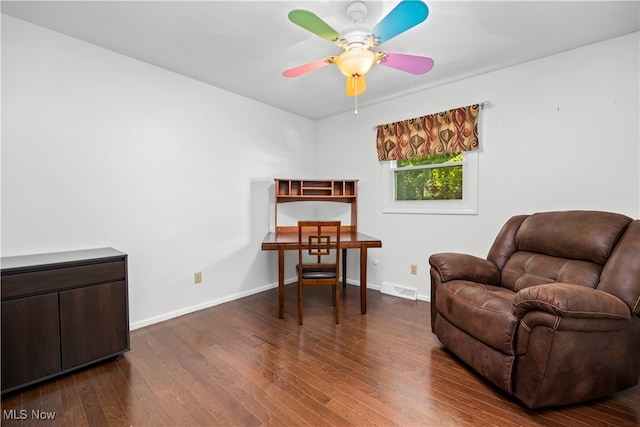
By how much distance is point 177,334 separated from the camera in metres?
2.51

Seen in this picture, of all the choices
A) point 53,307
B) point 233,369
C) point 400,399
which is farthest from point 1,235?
point 400,399

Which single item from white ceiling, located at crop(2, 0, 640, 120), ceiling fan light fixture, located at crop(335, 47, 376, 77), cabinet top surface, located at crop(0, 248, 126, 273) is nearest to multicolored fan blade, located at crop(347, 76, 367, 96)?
ceiling fan light fixture, located at crop(335, 47, 376, 77)

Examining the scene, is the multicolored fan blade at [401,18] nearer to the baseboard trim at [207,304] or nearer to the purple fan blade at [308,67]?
the purple fan blade at [308,67]

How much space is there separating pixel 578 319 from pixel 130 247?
10.5ft

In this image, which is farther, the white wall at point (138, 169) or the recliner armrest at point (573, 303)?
the white wall at point (138, 169)

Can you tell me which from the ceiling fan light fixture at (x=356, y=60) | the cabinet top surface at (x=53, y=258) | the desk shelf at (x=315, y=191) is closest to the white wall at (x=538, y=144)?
the desk shelf at (x=315, y=191)

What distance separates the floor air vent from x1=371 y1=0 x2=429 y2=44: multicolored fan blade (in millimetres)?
2663

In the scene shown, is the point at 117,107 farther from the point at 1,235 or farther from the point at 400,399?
the point at 400,399

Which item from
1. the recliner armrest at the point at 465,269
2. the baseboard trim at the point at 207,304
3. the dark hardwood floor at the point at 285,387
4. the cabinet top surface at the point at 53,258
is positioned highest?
the cabinet top surface at the point at 53,258

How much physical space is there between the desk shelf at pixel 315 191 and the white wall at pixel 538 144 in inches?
15.8

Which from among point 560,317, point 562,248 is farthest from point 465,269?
point 560,317

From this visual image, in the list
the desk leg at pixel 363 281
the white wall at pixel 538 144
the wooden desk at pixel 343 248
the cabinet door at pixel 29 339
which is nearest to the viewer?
the cabinet door at pixel 29 339

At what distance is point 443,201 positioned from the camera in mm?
3289

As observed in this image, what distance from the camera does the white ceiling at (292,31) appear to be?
188 cm
